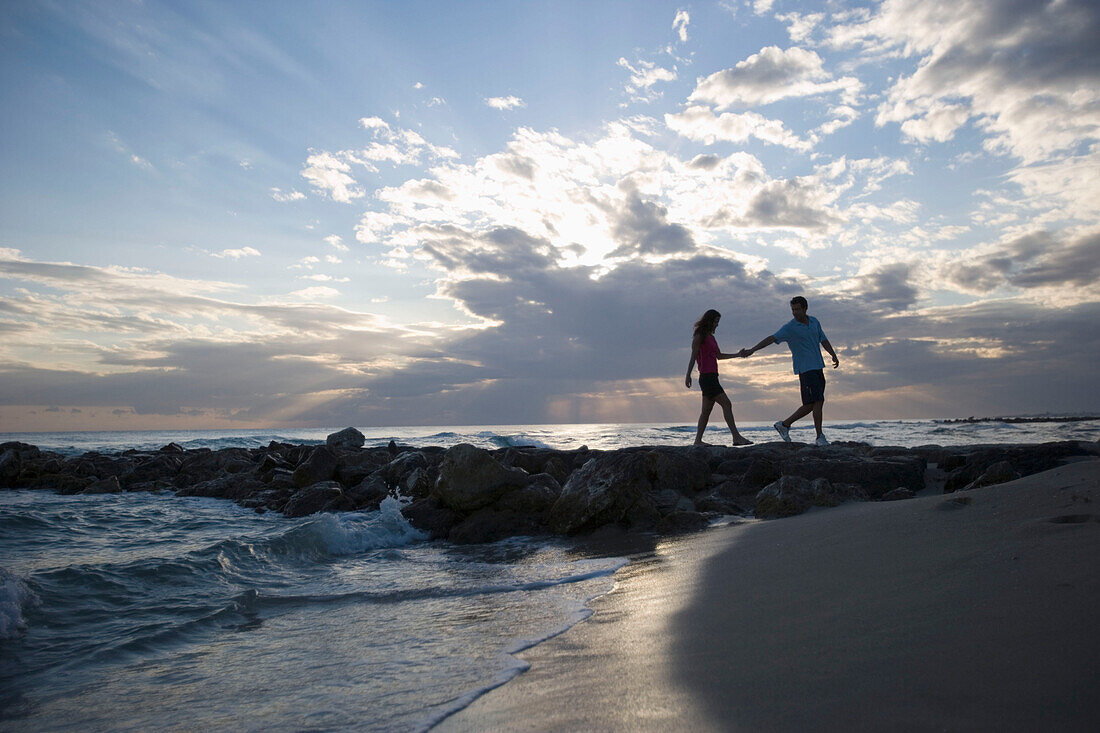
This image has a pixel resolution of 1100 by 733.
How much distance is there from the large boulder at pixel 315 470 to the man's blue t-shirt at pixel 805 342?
22.6ft

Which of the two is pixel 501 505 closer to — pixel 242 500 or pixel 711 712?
pixel 711 712

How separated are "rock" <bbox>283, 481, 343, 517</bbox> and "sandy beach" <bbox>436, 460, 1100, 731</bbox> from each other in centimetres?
576

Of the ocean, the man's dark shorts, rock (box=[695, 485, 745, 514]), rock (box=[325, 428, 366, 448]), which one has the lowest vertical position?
the ocean

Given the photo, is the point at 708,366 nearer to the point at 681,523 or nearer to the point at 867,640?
the point at 681,523

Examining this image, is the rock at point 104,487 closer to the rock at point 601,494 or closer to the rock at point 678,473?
the rock at point 601,494

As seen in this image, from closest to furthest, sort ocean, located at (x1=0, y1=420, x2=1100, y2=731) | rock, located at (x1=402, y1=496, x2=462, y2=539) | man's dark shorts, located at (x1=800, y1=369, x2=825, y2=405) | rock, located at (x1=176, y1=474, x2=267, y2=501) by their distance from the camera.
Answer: ocean, located at (x1=0, y1=420, x2=1100, y2=731) < rock, located at (x1=402, y1=496, x2=462, y2=539) < man's dark shorts, located at (x1=800, y1=369, x2=825, y2=405) < rock, located at (x1=176, y1=474, x2=267, y2=501)

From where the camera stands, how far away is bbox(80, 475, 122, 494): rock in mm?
10961

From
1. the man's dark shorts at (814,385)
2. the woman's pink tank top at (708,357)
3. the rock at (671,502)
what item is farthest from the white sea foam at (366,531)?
the man's dark shorts at (814,385)

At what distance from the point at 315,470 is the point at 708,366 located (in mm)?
6143

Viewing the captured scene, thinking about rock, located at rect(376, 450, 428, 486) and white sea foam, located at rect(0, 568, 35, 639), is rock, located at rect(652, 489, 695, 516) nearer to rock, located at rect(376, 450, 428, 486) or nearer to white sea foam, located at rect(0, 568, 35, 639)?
rock, located at rect(376, 450, 428, 486)

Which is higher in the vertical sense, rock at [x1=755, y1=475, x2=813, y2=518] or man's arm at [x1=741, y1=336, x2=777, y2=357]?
man's arm at [x1=741, y1=336, x2=777, y2=357]

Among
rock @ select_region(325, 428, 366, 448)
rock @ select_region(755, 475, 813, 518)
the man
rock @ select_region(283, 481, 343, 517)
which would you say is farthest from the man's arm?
rock @ select_region(325, 428, 366, 448)

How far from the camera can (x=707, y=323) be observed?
9062 millimetres

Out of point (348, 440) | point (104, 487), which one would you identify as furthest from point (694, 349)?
point (104, 487)
